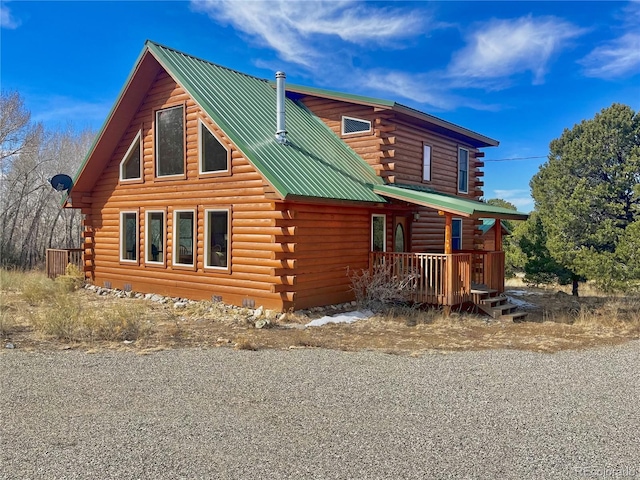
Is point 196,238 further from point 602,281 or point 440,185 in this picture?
point 602,281

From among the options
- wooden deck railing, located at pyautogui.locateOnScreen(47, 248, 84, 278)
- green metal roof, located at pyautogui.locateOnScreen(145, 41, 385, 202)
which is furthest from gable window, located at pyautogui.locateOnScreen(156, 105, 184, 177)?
wooden deck railing, located at pyautogui.locateOnScreen(47, 248, 84, 278)

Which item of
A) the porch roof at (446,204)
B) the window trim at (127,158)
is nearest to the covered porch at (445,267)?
the porch roof at (446,204)

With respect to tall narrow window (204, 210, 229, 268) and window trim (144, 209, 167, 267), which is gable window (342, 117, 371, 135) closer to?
tall narrow window (204, 210, 229, 268)

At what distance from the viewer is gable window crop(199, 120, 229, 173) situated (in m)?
12.5

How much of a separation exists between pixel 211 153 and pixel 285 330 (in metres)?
5.62

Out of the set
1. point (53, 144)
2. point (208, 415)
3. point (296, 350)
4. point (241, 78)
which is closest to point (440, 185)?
point (241, 78)

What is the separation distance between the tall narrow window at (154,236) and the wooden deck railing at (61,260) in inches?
182

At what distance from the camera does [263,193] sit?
1145cm

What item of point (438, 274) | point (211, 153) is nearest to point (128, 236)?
point (211, 153)

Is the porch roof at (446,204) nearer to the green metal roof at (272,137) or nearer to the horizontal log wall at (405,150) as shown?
the green metal roof at (272,137)

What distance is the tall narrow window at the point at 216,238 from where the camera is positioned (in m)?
12.5

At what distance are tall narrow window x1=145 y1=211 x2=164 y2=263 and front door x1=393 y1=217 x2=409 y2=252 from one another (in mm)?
6854

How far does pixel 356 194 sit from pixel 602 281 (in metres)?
7.39

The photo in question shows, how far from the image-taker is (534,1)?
515 inches
